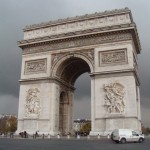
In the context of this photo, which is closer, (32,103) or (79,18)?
(32,103)

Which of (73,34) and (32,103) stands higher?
(73,34)

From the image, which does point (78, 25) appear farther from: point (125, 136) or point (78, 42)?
point (125, 136)

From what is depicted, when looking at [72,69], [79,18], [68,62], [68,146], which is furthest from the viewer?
[72,69]

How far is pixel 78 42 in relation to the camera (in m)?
31.8

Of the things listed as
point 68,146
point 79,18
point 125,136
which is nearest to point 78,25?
point 79,18

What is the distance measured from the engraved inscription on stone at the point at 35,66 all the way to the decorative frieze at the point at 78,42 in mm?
1329

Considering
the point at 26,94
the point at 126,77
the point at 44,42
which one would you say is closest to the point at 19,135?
the point at 26,94

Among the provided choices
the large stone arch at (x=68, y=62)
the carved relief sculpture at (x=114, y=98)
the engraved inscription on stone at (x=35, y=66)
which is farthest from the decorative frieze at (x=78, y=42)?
the carved relief sculpture at (x=114, y=98)

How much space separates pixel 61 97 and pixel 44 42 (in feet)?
24.1

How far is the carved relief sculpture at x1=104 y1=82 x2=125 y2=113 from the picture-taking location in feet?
91.2

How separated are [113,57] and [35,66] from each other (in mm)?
9528

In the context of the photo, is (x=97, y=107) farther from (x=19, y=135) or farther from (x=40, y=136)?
(x=19, y=135)

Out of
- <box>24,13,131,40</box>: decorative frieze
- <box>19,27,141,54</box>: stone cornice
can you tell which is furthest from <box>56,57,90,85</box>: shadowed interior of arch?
<box>24,13,131,40</box>: decorative frieze

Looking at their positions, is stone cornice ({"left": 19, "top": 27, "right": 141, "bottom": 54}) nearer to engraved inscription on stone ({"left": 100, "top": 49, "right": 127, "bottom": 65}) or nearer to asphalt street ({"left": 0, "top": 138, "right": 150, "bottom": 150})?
engraved inscription on stone ({"left": 100, "top": 49, "right": 127, "bottom": 65})
